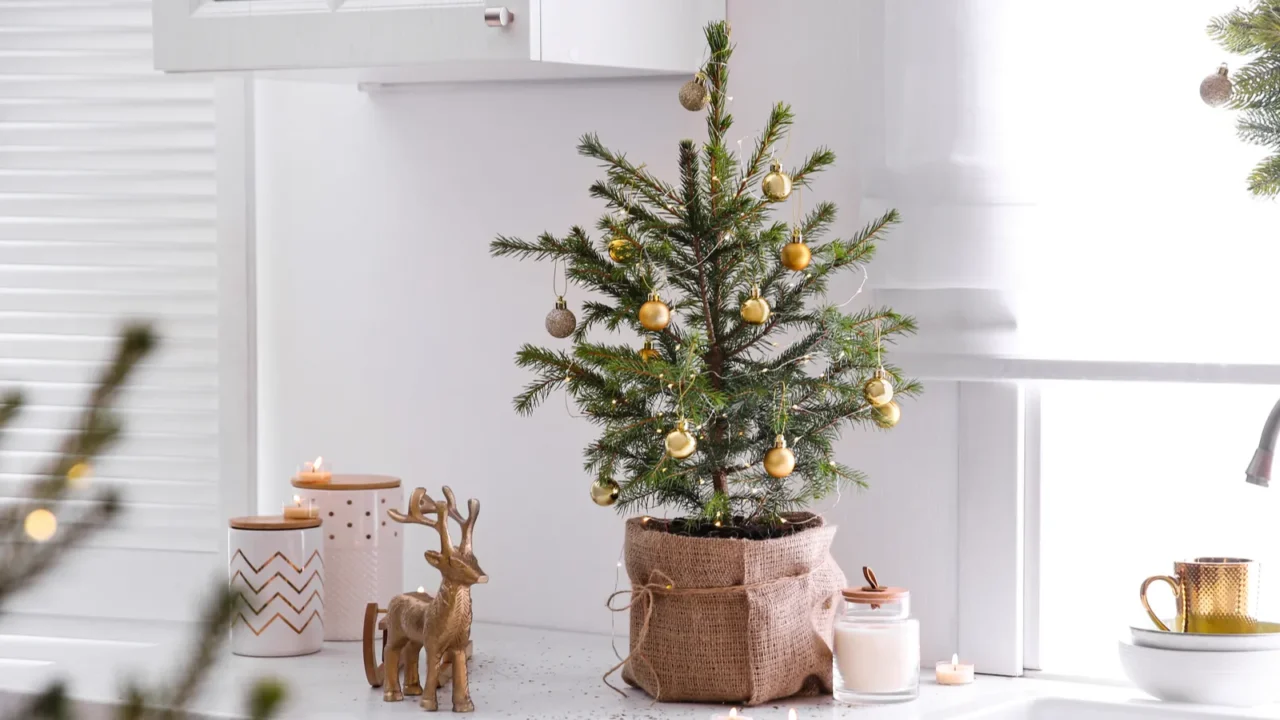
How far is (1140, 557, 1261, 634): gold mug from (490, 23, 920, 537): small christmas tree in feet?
1.05

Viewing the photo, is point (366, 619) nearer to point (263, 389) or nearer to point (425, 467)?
point (425, 467)

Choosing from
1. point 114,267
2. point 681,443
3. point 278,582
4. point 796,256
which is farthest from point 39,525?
point 114,267

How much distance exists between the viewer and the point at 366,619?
4.64ft

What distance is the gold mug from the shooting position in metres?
1.34

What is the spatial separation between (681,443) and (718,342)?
0.15 meters

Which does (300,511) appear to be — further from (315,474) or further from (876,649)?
(876,649)

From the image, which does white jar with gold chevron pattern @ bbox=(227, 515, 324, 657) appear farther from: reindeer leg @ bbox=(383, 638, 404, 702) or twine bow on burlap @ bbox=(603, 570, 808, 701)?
twine bow on burlap @ bbox=(603, 570, 808, 701)

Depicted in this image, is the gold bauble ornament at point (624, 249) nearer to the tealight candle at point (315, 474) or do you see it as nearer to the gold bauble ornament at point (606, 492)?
the gold bauble ornament at point (606, 492)

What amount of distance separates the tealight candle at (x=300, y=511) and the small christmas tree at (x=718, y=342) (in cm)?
34

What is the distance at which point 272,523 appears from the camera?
5.05ft

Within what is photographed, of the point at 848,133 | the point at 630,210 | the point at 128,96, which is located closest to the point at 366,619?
the point at 630,210

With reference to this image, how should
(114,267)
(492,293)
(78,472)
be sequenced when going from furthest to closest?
(114,267) → (492,293) → (78,472)

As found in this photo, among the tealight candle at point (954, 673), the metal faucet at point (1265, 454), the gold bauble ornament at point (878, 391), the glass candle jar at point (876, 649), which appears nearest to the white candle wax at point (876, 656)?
the glass candle jar at point (876, 649)

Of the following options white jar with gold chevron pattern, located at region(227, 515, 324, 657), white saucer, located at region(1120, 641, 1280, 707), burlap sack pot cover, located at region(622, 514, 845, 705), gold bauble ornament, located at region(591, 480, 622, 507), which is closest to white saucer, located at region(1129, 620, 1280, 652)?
white saucer, located at region(1120, 641, 1280, 707)
